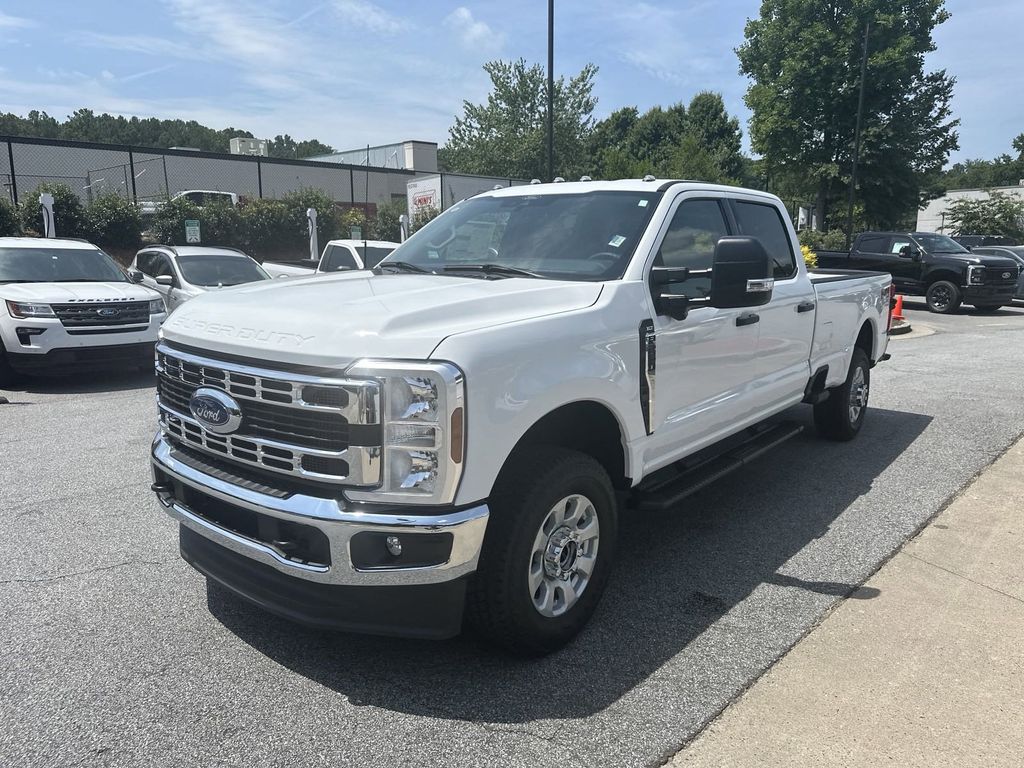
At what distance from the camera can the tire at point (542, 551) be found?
2.90 m

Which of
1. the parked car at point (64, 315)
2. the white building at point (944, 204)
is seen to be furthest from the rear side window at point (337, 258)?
the white building at point (944, 204)

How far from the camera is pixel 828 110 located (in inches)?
1399

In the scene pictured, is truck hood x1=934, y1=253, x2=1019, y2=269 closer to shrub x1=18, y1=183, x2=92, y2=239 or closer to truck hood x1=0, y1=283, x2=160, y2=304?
truck hood x1=0, y1=283, x2=160, y2=304

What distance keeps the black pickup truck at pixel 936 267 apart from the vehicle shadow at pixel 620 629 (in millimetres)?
15491

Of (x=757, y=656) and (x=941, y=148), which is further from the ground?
(x=941, y=148)

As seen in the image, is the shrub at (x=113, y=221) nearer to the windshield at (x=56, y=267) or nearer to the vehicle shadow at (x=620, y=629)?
the windshield at (x=56, y=267)

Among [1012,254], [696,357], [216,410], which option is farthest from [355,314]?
[1012,254]

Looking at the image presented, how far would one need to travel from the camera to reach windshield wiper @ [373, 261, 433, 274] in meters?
4.23

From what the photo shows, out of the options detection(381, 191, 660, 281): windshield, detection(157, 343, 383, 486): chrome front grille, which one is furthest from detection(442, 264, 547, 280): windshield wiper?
detection(157, 343, 383, 486): chrome front grille

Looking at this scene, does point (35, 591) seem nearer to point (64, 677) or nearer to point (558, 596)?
point (64, 677)

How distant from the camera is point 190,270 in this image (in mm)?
11664

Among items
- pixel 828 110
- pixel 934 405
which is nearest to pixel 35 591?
pixel 934 405

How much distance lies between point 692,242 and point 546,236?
0.81 m

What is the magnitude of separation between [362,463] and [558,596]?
111cm
